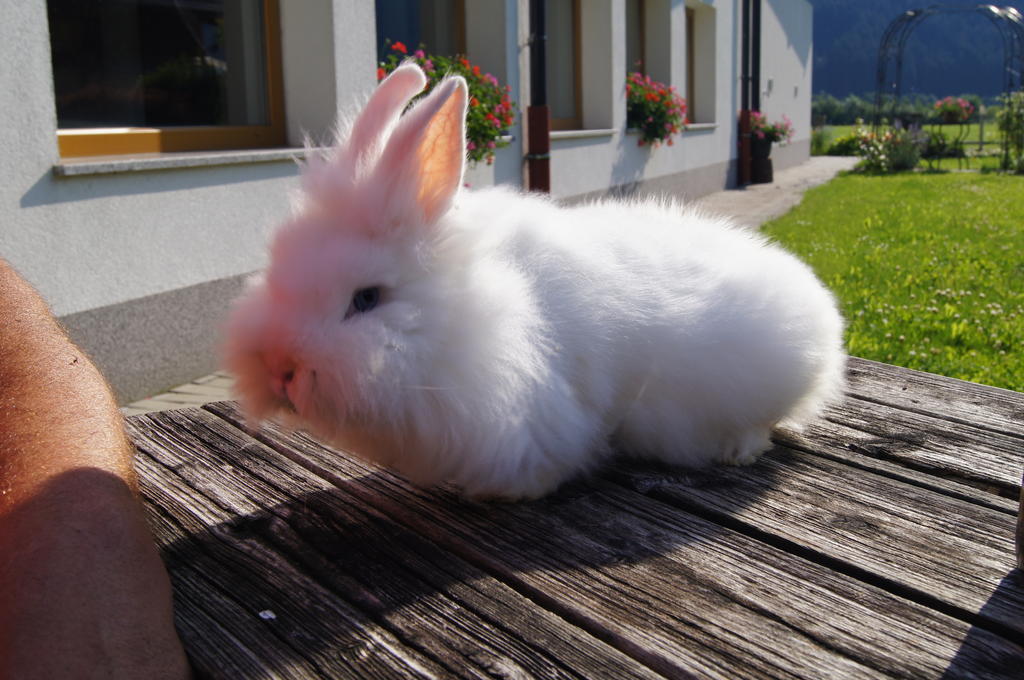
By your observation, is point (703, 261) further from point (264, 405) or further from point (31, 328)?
point (31, 328)

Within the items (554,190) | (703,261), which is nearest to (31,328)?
(703,261)

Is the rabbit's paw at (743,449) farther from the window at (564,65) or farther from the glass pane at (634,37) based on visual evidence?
the glass pane at (634,37)

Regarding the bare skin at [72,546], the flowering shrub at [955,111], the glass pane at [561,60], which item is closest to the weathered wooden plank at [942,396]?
the bare skin at [72,546]

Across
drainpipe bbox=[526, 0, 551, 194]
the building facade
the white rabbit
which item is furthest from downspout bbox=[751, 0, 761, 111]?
the white rabbit

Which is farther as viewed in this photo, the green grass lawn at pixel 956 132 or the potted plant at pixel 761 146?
the green grass lawn at pixel 956 132

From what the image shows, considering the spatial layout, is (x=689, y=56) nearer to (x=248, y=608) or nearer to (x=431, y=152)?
(x=431, y=152)

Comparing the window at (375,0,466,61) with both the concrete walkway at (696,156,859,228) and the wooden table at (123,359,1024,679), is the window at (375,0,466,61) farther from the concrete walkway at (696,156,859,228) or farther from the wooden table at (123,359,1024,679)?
the wooden table at (123,359,1024,679)

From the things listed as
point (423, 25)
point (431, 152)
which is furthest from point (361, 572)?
point (423, 25)
